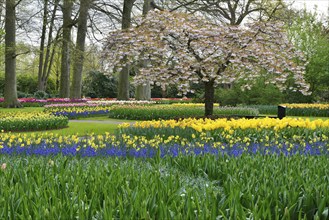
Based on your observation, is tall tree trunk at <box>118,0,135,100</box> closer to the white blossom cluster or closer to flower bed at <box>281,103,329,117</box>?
flower bed at <box>281,103,329,117</box>

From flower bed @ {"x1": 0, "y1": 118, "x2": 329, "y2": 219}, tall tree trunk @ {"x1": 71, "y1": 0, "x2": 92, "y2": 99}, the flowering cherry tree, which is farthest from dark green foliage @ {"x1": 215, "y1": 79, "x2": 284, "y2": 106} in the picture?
flower bed @ {"x1": 0, "y1": 118, "x2": 329, "y2": 219}

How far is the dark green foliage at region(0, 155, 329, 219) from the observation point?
251 cm

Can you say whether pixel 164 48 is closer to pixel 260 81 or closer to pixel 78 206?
pixel 78 206

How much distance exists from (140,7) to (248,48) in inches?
674

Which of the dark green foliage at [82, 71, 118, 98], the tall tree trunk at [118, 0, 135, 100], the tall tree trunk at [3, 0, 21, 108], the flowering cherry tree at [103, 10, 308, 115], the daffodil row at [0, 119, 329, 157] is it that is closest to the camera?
the daffodil row at [0, 119, 329, 157]

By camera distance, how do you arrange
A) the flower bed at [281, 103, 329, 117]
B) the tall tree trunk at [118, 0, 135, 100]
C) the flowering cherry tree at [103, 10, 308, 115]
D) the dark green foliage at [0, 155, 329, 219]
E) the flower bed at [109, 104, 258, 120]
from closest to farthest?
1. the dark green foliage at [0, 155, 329, 219]
2. the flowering cherry tree at [103, 10, 308, 115]
3. the flower bed at [109, 104, 258, 120]
4. the flower bed at [281, 103, 329, 117]
5. the tall tree trunk at [118, 0, 135, 100]

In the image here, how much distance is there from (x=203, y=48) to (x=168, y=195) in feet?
32.0

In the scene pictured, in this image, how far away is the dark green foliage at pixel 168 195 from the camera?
8.23 ft

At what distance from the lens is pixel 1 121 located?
12102 millimetres

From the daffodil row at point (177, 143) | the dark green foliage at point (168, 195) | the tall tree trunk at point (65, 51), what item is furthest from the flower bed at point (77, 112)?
the dark green foliage at point (168, 195)

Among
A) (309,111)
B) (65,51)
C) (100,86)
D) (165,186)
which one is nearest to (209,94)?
(309,111)

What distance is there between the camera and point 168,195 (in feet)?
9.59

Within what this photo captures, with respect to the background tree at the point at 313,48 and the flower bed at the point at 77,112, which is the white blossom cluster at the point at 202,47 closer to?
the flower bed at the point at 77,112

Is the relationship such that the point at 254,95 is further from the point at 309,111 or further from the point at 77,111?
the point at 77,111
